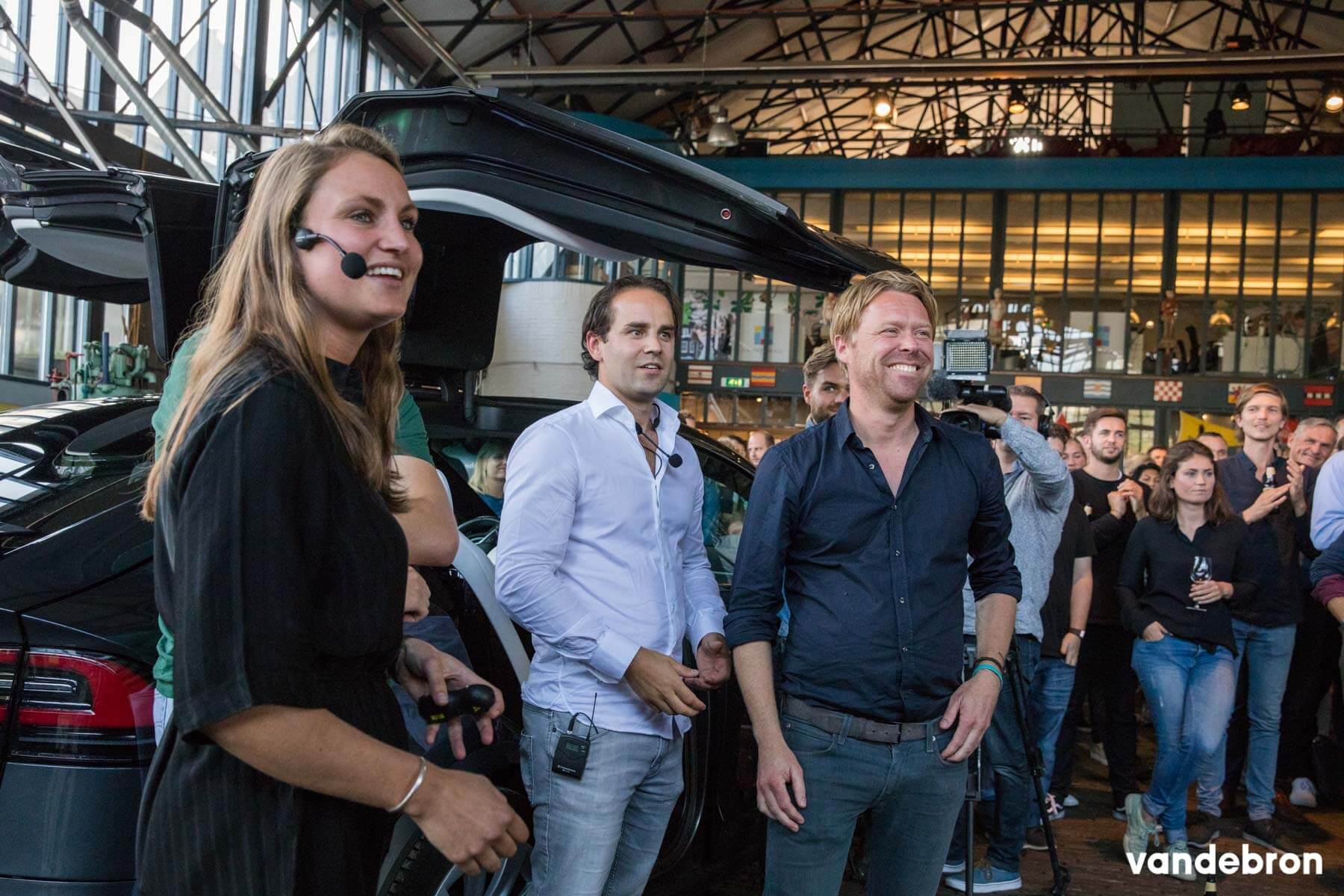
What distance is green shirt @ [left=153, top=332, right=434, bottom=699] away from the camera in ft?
5.56

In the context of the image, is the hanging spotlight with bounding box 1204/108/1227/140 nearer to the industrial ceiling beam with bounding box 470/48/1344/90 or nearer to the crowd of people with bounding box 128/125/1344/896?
the industrial ceiling beam with bounding box 470/48/1344/90

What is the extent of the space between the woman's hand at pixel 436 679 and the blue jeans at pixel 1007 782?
2.83m

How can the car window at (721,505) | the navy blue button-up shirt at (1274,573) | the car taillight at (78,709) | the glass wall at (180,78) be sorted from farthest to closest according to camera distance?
1. the glass wall at (180,78)
2. the navy blue button-up shirt at (1274,573)
3. the car window at (721,505)
4. the car taillight at (78,709)

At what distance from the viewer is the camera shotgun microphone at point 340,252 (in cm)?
135

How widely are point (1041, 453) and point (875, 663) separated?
1.88 metres

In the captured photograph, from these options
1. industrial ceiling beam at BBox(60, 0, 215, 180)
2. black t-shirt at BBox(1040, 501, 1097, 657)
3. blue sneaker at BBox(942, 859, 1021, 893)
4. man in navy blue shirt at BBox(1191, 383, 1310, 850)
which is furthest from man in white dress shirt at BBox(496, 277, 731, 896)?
industrial ceiling beam at BBox(60, 0, 215, 180)

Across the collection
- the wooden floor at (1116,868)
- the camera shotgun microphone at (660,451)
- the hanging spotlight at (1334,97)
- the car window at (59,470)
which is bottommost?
the wooden floor at (1116,868)

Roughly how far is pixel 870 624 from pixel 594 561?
2.02 ft

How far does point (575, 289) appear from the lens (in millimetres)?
18391

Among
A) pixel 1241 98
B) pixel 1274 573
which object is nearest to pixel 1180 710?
pixel 1274 573

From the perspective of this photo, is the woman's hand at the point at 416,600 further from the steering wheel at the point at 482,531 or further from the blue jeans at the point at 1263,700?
the blue jeans at the point at 1263,700

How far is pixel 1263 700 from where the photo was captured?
520 cm

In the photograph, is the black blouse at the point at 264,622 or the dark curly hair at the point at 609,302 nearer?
the black blouse at the point at 264,622

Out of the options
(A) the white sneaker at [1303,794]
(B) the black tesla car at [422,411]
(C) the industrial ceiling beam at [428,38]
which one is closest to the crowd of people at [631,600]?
(B) the black tesla car at [422,411]
